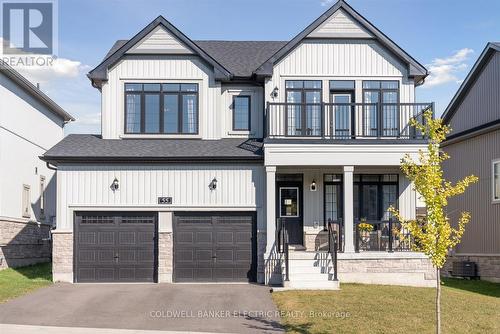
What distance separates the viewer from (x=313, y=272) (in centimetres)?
1827

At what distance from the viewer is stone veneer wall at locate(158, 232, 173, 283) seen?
19.8 meters

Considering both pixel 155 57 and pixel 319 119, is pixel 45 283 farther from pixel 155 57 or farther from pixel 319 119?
pixel 319 119

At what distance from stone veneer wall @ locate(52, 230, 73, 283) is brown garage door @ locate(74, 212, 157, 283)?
22cm

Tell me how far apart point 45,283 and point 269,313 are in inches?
324

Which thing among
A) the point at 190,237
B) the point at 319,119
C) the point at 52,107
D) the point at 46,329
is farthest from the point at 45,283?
the point at 52,107

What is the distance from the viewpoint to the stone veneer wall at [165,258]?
65.1 feet

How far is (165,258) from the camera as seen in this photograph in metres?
19.9

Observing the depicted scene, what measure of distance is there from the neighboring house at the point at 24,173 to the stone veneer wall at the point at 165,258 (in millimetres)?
6684

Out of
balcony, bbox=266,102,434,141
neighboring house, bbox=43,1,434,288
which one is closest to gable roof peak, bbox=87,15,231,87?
neighboring house, bbox=43,1,434,288

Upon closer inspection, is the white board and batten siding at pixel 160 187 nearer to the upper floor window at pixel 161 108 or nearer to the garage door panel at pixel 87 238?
the garage door panel at pixel 87 238

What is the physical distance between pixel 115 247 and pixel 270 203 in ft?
17.0

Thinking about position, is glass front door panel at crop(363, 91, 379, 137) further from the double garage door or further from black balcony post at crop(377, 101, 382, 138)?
the double garage door

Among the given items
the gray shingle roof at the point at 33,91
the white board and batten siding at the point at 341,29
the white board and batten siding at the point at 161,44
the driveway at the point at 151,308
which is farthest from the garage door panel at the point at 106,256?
the white board and batten siding at the point at 341,29

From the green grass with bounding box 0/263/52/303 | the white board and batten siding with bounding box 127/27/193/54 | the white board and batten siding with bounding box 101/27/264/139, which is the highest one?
the white board and batten siding with bounding box 127/27/193/54
